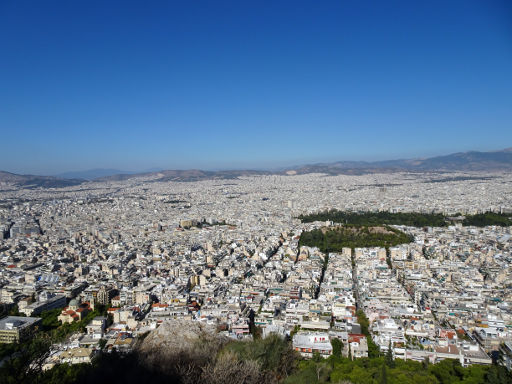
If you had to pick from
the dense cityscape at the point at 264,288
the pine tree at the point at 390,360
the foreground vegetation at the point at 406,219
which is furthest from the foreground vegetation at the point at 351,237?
the pine tree at the point at 390,360

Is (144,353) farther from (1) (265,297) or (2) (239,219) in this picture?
(2) (239,219)

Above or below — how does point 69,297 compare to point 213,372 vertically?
below

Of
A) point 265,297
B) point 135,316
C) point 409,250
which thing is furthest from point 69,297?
point 409,250

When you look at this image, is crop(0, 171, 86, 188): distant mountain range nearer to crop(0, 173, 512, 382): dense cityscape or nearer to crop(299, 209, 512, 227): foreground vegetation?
crop(0, 173, 512, 382): dense cityscape

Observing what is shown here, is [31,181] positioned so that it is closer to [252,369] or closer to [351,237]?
[351,237]

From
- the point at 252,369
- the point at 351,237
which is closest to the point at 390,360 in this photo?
the point at 252,369
